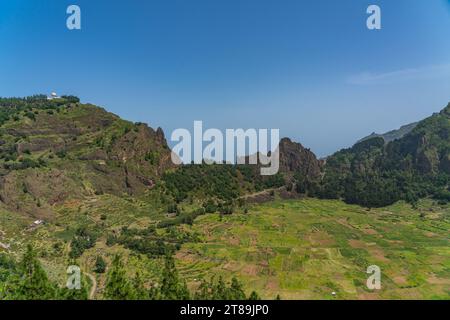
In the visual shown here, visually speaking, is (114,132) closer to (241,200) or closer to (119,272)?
(241,200)

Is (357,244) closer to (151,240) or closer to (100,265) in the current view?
(151,240)

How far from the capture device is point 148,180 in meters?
116

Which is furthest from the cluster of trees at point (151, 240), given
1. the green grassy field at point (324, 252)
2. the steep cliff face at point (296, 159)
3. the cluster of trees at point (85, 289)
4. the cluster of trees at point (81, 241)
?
the steep cliff face at point (296, 159)

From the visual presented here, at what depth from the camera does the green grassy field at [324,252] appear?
59.9m

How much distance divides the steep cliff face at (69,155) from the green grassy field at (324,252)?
1164 inches

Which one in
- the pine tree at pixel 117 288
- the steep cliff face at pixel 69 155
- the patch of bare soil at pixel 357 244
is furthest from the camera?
the steep cliff face at pixel 69 155

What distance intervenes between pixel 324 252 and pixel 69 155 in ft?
243

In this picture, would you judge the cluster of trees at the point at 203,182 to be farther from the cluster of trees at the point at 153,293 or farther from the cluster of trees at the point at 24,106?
the cluster of trees at the point at 153,293

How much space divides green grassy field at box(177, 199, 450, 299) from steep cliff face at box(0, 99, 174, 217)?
29.6m

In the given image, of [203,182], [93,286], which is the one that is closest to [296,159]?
[203,182]

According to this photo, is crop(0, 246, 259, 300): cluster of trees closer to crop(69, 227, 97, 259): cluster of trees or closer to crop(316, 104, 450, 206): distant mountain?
crop(69, 227, 97, 259): cluster of trees

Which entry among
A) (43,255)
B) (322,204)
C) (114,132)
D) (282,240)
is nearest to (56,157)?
(114,132)

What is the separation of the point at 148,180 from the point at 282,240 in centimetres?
4983

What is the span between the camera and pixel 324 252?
77.5 meters
